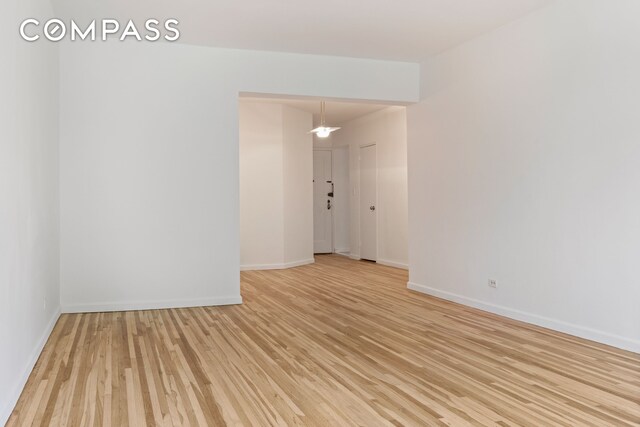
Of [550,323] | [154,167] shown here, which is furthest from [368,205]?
[550,323]

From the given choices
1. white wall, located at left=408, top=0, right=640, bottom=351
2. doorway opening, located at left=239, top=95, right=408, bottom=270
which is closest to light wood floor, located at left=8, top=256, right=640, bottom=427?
white wall, located at left=408, top=0, right=640, bottom=351

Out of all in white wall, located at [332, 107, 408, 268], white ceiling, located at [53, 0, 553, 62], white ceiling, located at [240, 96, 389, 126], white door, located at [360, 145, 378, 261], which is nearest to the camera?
white ceiling, located at [53, 0, 553, 62]

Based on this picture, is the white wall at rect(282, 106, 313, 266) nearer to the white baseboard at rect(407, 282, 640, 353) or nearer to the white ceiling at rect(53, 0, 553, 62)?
the white ceiling at rect(53, 0, 553, 62)

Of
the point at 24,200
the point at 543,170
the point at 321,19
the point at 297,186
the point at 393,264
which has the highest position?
the point at 321,19

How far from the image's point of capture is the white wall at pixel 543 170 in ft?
12.5

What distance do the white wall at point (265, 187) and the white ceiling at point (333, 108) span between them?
17 cm

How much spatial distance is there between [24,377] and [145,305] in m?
2.26

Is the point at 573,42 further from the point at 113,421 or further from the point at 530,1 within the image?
the point at 113,421

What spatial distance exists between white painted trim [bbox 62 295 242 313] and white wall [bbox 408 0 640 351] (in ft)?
7.94

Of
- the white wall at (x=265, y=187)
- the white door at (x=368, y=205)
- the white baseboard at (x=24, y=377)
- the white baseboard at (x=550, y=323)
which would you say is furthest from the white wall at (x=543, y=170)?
the white baseboard at (x=24, y=377)

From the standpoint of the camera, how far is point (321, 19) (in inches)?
183

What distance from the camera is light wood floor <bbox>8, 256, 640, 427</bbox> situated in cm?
257

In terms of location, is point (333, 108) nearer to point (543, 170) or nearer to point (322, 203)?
point (322, 203)

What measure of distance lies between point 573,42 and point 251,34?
2.91m
